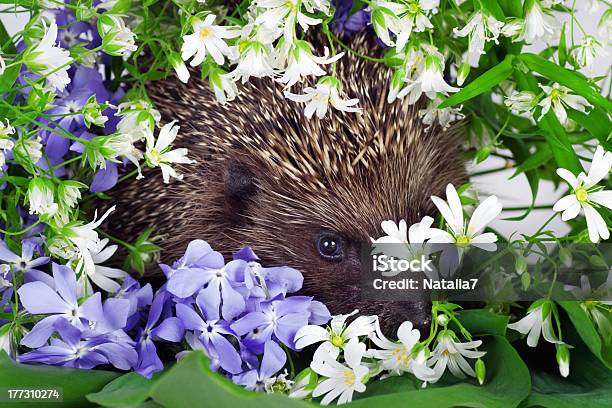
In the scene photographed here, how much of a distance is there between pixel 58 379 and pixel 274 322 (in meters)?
0.33

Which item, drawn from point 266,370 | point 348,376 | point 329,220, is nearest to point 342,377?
point 348,376

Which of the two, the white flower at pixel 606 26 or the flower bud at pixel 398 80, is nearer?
the flower bud at pixel 398 80

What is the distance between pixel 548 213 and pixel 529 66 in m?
1.16

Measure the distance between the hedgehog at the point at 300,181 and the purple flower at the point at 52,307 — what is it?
0.33m

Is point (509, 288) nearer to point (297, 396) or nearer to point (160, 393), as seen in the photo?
point (297, 396)

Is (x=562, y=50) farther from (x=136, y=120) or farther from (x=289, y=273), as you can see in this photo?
(x=136, y=120)

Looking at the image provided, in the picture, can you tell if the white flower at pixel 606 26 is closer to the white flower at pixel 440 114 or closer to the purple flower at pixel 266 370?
the white flower at pixel 440 114

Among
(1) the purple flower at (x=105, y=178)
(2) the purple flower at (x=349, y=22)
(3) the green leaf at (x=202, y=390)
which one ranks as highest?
(2) the purple flower at (x=349, y=22)

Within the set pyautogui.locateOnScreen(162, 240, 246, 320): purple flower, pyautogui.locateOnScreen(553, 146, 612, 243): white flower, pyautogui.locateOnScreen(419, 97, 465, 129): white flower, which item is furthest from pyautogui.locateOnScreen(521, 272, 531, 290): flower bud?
pyautogui.locateOnScreen(162, 240, 246, 320): purple flower

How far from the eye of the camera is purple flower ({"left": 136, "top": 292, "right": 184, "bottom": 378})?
137 cm

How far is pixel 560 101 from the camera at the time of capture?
58.6 inches

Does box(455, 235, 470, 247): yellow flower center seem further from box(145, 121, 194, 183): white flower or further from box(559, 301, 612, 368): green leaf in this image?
box(145, 121, 194, 183): white flower

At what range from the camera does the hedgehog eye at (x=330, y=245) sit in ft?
5.20

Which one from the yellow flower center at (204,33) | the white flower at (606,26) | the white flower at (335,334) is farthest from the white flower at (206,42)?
the white flower at (606,26)
